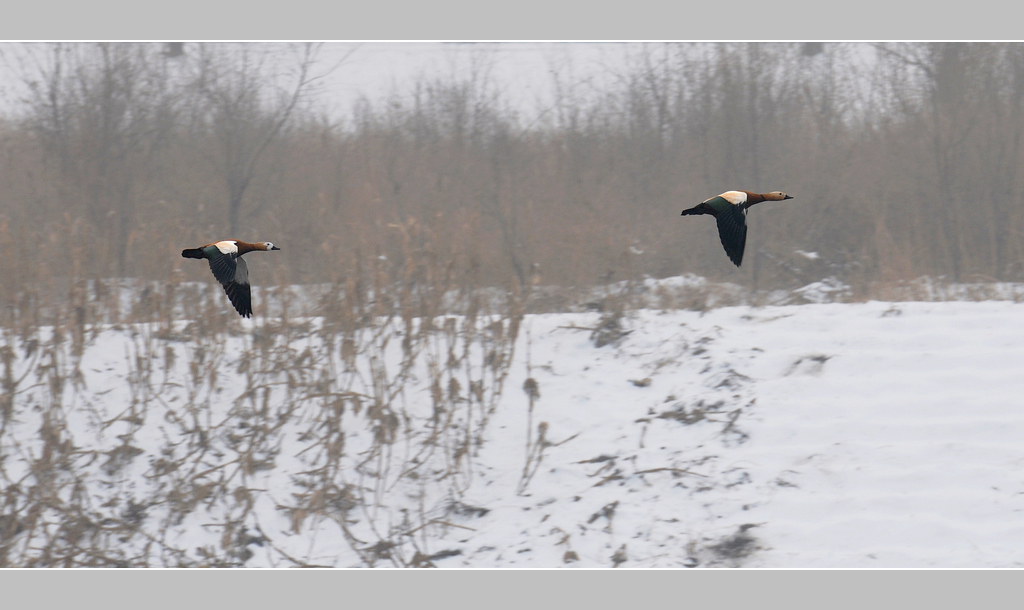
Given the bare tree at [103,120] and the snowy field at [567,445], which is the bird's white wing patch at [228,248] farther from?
the bare tree at [103,120]

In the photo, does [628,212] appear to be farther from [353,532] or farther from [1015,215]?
[353,532]

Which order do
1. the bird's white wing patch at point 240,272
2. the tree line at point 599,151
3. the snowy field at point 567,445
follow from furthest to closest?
the tree line at point 599,151 < the snowy field at point 567,445 < the bird's white wing patch at point 240,272

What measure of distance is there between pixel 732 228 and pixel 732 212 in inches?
4.2

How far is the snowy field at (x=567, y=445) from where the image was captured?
639 cm

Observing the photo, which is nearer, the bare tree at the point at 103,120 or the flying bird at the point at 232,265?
the flying bird at the point at 232,265

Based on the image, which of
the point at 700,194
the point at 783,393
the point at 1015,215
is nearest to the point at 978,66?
the point at 1015,215

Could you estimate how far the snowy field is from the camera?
6.39 m

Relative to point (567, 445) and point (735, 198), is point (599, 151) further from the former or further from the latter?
point (735, 198)

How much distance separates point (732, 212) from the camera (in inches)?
150

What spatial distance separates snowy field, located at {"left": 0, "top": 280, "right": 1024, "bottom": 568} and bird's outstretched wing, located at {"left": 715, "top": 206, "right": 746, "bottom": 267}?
3.22 meters

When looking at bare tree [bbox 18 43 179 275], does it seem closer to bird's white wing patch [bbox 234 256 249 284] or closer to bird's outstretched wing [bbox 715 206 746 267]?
bird's white wing patch [bbox 234 256 249 284]

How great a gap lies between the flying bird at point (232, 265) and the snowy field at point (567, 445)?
323 cm

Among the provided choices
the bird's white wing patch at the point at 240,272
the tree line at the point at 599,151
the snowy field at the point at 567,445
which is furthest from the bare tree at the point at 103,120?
the bird's white wing patch at the point at 240,272

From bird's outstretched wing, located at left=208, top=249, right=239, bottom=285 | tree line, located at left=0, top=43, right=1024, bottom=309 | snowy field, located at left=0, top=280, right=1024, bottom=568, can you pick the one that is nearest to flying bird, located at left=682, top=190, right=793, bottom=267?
bird's outstretched wing, located at left=208, top=249, right=239, bottom=285
